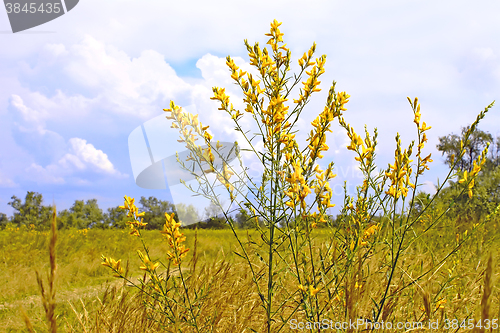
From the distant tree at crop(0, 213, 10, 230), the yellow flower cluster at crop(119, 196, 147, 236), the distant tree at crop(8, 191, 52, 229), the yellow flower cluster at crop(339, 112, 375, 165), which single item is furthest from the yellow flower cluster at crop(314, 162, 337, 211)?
the distant tree at crop(8, 191, 52, 229)

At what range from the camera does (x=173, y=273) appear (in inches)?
149

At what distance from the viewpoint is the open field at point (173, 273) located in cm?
226

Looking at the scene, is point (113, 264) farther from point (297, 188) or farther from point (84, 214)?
point (84, 214)

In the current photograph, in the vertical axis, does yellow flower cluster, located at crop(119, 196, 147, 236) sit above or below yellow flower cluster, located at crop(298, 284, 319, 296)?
above

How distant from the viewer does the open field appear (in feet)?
7.42


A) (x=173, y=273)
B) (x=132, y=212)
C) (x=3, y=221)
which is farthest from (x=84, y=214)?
(x=132, y=212)

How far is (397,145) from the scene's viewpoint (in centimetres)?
171

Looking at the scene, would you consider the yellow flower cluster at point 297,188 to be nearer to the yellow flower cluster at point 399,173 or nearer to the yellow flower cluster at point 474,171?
the yellow flower cluster at point 399,173

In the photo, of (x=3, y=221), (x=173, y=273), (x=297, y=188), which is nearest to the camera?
Answer: (x=297, y=188)

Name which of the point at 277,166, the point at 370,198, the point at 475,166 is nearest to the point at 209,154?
the point at 277,166

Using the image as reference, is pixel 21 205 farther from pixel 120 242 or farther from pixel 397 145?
pixel 397 145

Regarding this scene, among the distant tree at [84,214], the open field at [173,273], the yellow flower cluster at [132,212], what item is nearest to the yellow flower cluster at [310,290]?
the open field at [173,273]

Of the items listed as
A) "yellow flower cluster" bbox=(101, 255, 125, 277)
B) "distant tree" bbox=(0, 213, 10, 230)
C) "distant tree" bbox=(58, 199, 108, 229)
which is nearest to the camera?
"yellow flower cluster" bbox=(101, 255, 125, 277)

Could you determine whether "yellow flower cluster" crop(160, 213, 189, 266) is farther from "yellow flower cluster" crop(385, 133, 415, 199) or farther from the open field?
"yellow flower cluster" crop(385, 133, 415, 199)
